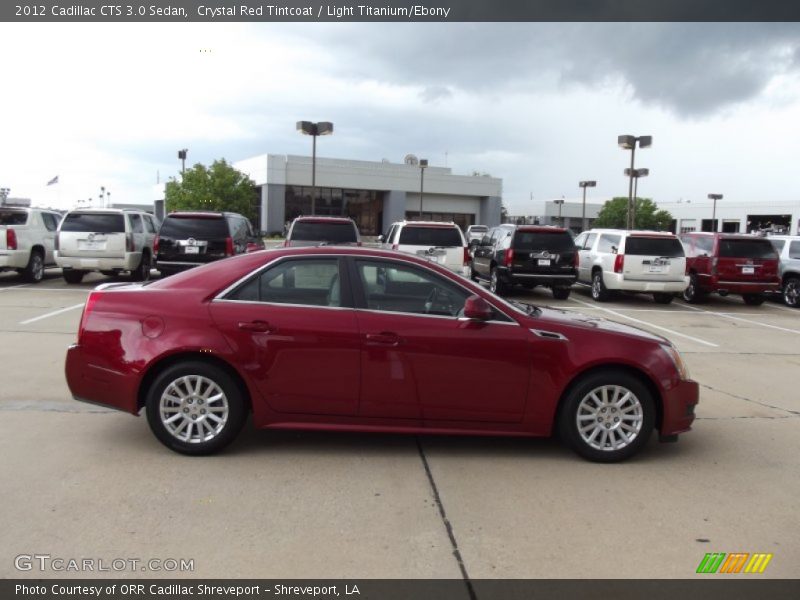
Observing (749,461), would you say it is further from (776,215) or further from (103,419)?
(776,215)

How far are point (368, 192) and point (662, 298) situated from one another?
42.4 metres

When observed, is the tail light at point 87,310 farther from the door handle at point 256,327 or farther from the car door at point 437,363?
the car door at point 437,363

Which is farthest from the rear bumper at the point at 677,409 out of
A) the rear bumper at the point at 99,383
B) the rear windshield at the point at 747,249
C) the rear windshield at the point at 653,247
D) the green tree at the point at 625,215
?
the green tree at the point at 625,215

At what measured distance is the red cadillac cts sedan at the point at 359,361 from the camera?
4.75 meters

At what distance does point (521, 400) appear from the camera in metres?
4.86

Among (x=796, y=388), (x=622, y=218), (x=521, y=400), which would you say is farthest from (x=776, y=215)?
(x=521, y=400)

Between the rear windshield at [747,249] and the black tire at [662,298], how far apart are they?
161 centimetres

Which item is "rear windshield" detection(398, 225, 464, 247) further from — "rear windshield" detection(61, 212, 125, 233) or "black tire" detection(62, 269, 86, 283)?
"black tire" detection(62, 269, 86, 283)

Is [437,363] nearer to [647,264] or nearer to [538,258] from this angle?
[538,258]

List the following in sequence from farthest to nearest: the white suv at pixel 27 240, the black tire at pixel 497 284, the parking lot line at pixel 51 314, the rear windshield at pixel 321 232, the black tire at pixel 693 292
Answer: the black tire at pixel 693 292 → the black tire at pixel 497 284 → the white suv at pixel 27 240 → the rear windshield at pixel 321 232 → the parking lot line at pixel 51 314

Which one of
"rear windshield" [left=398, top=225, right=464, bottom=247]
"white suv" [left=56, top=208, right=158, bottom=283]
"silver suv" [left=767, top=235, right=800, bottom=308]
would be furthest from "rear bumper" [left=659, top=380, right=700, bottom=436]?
"silver suv" [left=767, top=235, right=800, bottom=308]

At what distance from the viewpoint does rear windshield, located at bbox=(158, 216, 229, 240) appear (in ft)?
49.0

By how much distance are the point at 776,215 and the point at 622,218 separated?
15.7 meters

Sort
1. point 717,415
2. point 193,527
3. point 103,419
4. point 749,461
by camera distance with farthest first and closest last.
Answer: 1. point 717,415
2. point 103,419
3. point 749,461
4. point 193,527
